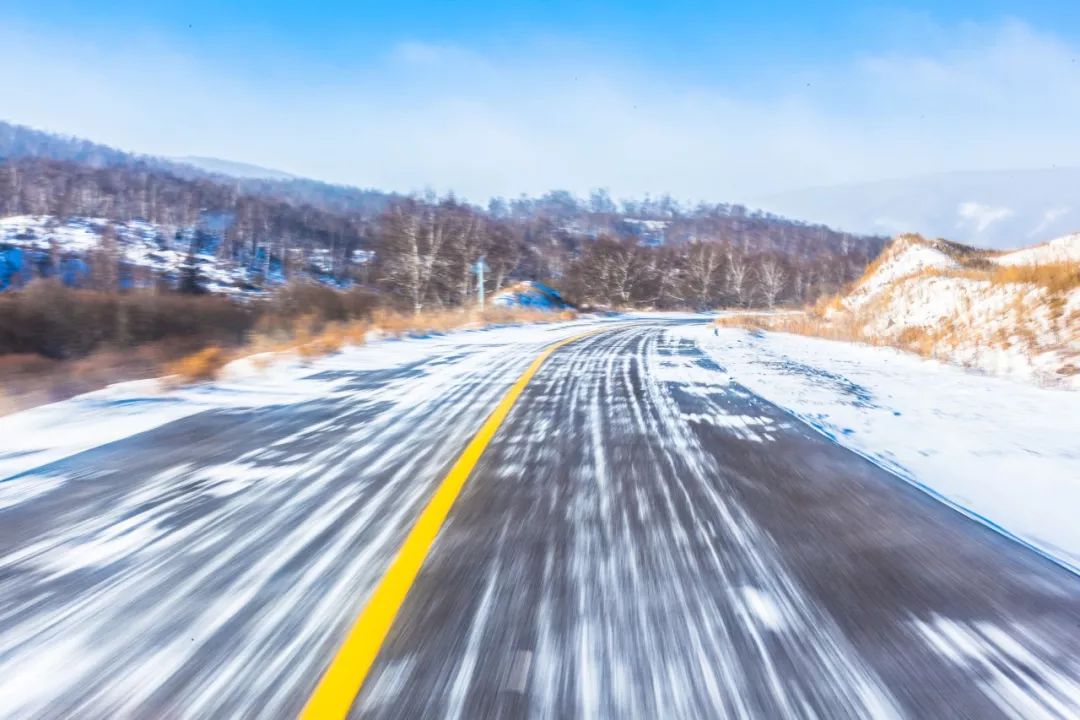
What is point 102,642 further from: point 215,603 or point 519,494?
point 519,494

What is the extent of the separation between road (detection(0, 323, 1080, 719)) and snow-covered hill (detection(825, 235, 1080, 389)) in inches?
328

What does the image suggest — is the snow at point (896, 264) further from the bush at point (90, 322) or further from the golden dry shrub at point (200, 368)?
the bush at point (90, 322)

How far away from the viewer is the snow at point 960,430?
12.6 ft

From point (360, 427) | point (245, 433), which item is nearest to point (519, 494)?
point (360, 427)

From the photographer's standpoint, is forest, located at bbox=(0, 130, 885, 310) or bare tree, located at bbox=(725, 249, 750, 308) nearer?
forest, located at bbox=(0, 130, 885, 310)

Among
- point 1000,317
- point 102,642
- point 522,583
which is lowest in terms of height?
point 102,642

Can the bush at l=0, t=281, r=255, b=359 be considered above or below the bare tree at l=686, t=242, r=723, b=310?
below

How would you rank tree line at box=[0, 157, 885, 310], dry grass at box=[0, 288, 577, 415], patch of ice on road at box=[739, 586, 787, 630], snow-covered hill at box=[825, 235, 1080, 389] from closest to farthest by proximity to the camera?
1. patch of ice on road at box=[739, 586, 787, 630]
2. dry grass at box=[0, 288, 577, 415]
3. snow-covered hill at box=[825, 235, 1080, 389]
4. tree line at box=[0, 157, 885, 310]

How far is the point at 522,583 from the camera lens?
2670 millimetres

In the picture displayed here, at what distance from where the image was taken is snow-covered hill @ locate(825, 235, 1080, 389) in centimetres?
1045

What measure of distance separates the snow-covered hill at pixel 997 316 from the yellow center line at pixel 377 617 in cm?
1000

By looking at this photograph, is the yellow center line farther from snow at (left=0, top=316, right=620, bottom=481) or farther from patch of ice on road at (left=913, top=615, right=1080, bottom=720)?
snow at (left=0, top=316, right=620, bottom=481)

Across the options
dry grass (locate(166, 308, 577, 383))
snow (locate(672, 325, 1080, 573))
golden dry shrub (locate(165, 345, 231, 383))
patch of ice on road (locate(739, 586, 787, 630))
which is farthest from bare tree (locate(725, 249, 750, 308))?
patch of ice on road (locate(739, 586, 787, 630))

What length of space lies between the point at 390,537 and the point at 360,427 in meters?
2.80
